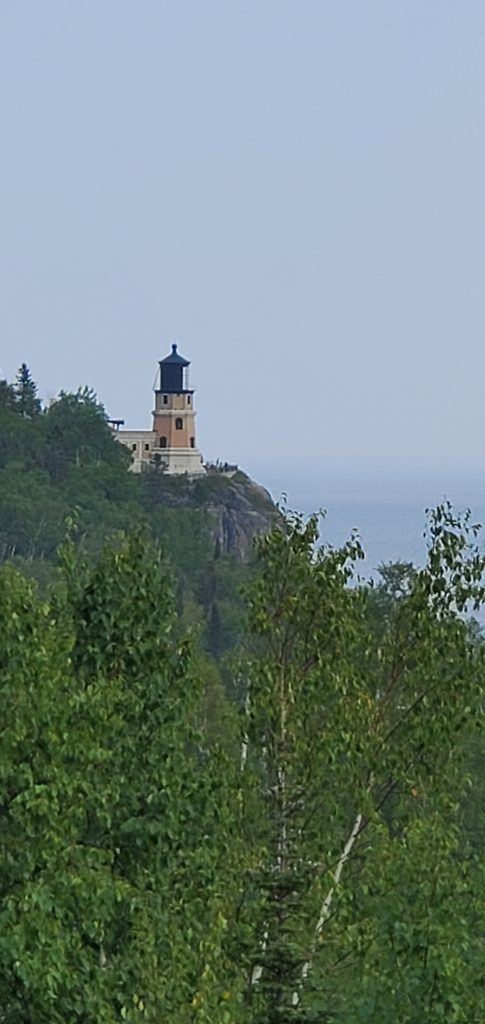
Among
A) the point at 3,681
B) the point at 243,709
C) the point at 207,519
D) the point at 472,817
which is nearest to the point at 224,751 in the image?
the point at 243,709

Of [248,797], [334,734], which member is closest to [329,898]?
[248,797]

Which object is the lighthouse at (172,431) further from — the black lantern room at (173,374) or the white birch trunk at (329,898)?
the white birch trunk at (329,898)

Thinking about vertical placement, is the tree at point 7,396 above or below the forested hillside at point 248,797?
above

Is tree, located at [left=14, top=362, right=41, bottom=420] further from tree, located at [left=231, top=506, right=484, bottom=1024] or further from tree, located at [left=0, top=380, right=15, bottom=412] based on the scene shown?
tree, located at [left=231, top=506, right=484, bottom=1024]

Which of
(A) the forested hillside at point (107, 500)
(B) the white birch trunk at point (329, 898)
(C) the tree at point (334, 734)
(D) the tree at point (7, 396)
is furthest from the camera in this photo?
(D) the tree at point (7, 396)

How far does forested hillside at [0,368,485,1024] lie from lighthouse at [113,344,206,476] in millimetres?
70019

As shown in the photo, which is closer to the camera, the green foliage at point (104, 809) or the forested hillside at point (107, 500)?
the green foliage at point (104, 809)

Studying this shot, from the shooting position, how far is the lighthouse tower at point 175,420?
8356cm

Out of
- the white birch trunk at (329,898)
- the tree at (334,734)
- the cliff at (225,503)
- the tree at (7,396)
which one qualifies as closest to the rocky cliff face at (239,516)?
the cliff at (225,503)

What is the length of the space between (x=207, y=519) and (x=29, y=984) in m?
68.1

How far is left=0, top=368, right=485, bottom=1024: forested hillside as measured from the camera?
9.96 metres

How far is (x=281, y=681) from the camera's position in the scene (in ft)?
41.6

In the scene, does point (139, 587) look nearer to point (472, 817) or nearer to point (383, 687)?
point (383, 687)

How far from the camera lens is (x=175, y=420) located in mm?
83875
